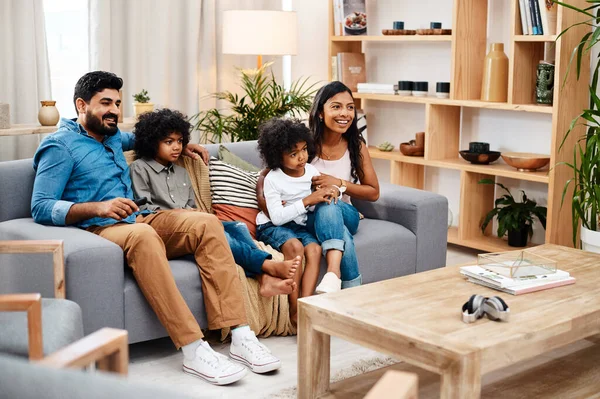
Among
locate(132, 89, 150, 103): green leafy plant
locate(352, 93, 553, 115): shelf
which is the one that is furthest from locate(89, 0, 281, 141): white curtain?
locate(352, 93, 553, 115): shelf

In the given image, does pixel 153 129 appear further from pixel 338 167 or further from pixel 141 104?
pixel 141 104

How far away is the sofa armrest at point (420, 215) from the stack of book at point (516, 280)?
92 centimetres

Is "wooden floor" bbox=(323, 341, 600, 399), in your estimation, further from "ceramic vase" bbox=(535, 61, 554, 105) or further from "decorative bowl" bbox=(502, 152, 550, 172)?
"ceramic vase" bbox=(535, 61, 554, 105)

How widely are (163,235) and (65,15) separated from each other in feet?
7.43

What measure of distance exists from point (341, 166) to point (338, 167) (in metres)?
0.02

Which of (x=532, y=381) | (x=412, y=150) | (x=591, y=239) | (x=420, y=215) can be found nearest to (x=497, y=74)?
(x=412, y=150)

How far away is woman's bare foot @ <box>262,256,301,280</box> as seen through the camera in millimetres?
3193

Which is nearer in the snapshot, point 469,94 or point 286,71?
point 469,94

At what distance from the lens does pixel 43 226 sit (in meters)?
3.08

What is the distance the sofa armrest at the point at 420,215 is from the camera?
3.78m

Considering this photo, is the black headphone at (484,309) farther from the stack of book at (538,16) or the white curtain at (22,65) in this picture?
the white curtain at (22,65)

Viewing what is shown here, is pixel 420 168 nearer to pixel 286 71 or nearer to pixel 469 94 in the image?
pixel 469 94

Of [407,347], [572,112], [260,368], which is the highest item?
[572,112]

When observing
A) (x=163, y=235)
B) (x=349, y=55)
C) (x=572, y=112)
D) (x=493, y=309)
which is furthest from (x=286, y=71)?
(x=493, y=309)
